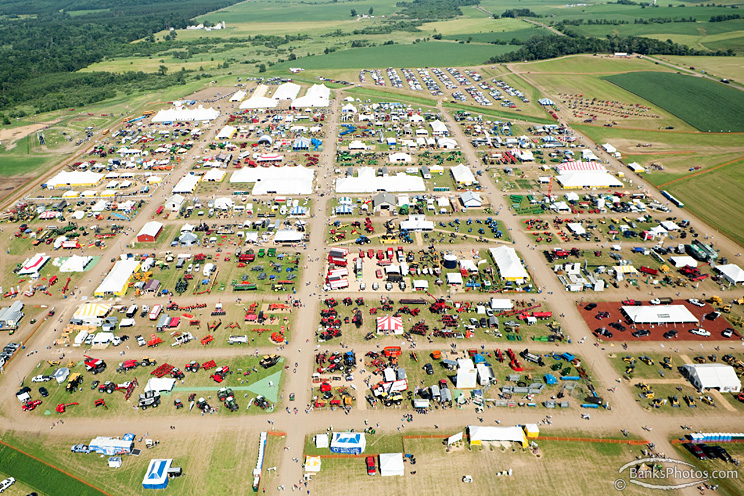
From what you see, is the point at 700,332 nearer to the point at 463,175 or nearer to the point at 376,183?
the point at 463,175

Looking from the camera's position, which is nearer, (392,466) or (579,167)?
(392,466)

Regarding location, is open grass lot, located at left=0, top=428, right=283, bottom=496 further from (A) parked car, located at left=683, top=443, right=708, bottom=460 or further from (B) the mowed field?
(A) parked car, located at left=683, top=443, right=708, bottom=460

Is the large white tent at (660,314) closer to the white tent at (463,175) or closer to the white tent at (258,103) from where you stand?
the white tent at (463,175)

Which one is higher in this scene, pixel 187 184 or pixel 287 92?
pixel 287 92

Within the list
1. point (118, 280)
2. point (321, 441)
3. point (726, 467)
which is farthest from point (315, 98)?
point (726, 467)

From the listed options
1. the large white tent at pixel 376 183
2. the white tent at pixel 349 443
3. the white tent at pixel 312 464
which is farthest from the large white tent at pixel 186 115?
the white tent at pixel 312 464

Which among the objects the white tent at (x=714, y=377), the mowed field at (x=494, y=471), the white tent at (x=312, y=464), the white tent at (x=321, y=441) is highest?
the white tent at (x=714, y=377)

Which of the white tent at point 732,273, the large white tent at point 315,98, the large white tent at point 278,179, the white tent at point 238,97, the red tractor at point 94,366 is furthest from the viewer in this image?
the white tent at point 238,97
